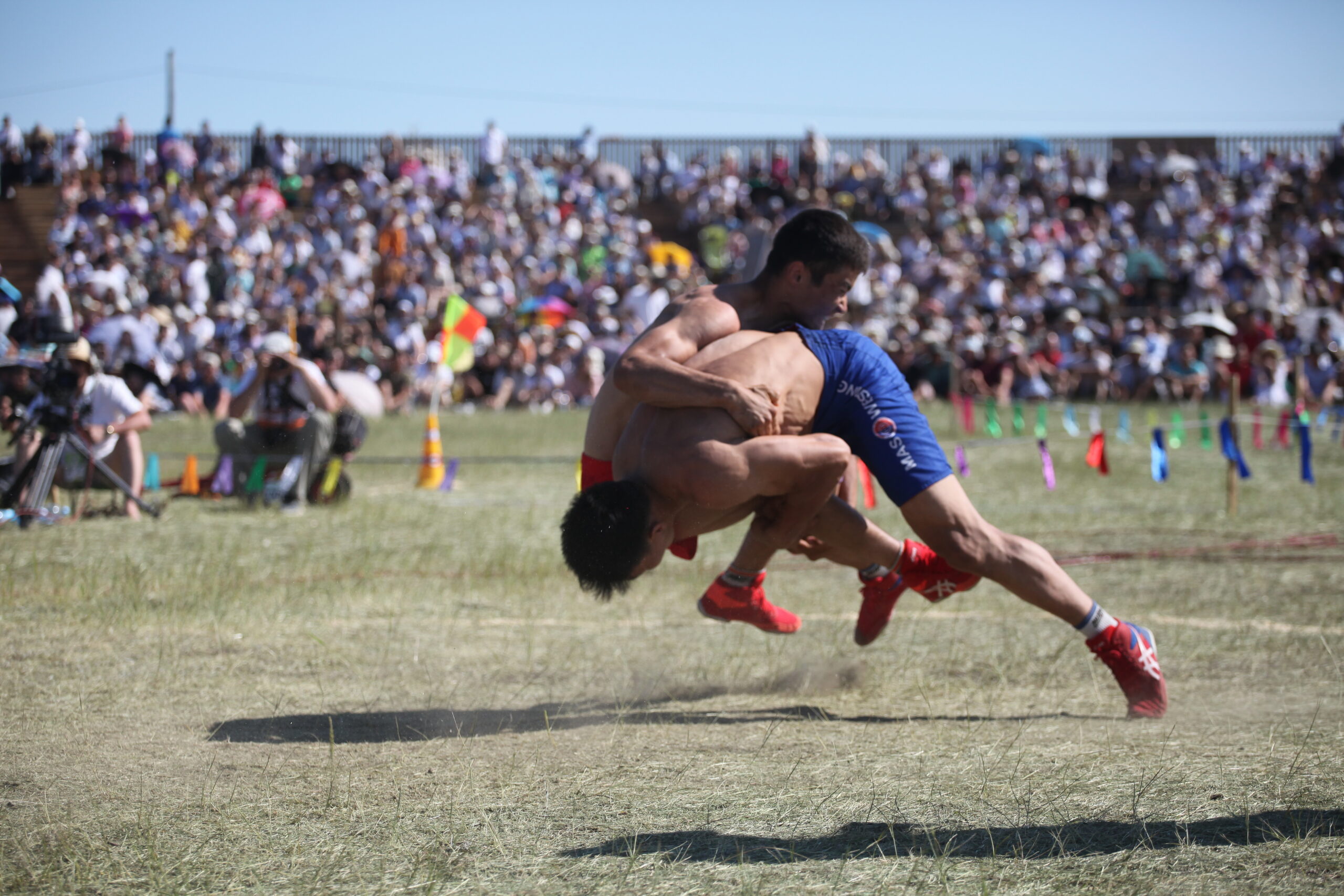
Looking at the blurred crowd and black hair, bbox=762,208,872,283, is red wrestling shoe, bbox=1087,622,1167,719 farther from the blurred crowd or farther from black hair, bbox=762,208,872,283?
the blurred crowd

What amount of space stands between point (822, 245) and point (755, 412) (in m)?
0.71

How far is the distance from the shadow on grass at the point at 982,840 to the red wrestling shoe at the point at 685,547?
1391mm

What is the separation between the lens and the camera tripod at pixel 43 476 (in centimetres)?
804

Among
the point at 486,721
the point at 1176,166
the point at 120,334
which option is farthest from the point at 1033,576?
the point at 1176,166

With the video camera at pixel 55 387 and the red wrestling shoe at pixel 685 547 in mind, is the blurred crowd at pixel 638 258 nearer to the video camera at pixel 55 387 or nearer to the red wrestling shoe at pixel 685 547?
the video camera at pixel 55 387

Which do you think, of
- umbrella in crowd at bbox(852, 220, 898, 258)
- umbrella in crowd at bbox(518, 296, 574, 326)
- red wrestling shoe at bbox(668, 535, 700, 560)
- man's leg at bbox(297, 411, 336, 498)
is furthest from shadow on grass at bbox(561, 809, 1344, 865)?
umbrella in crowd at bbox(852, 220, 898, 258)

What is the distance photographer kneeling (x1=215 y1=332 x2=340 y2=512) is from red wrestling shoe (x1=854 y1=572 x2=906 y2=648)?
549 centimetres

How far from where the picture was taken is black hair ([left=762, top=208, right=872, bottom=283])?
13.4 feet

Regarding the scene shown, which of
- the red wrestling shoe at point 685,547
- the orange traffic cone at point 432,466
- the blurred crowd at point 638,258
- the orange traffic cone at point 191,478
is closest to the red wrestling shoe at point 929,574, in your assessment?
the red wrestling shoe at point 685,547

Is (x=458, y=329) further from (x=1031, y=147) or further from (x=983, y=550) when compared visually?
(x=1031, y=147)

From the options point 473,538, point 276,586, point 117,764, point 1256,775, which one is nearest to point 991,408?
point 473,538

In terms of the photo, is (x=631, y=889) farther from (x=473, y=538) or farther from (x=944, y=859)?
(x=473, y=538)

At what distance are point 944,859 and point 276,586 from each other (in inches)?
166

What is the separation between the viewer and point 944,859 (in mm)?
2678
